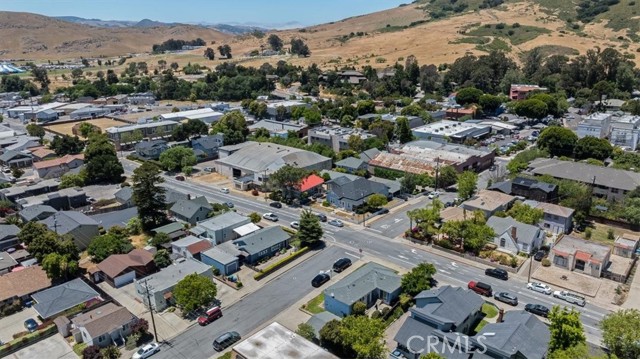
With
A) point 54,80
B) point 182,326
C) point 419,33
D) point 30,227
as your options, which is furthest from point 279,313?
point 419,33

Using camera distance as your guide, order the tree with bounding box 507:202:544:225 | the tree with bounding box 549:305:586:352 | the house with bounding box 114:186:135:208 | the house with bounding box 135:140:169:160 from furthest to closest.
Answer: the house with bounding box 135:140:169:160, the house with bounding box 114:186:135:208, the tree with bounding box 507:202:544:225, the tree with bounding box 549:305:586:352

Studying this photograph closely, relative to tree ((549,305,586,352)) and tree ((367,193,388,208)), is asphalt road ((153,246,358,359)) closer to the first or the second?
tree ((367,193,388,208))

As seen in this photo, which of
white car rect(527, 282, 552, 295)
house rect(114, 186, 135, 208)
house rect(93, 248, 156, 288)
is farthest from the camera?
house rect(114, 186, 135, 208)

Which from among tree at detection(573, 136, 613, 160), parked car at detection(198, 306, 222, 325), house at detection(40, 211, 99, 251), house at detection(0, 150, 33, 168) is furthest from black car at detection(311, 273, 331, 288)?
house at detection(0, 150, 33, 168)

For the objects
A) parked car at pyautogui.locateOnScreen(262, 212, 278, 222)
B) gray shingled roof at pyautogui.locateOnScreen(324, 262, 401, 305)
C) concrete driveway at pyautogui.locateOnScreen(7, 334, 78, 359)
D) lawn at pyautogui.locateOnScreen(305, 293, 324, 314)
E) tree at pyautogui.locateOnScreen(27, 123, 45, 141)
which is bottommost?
lawn at pyautogui.locateOnScreen(305, 293, 324, 314)

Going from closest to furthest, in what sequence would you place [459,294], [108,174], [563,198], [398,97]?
1. [459,294]
2. [563,198]
3. [108,174]
4. [398,97]

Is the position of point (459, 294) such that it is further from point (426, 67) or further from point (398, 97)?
point (426, 67)
